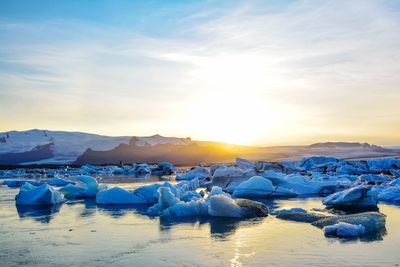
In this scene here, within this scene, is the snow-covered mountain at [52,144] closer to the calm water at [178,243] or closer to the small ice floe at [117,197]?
the small ice floe at [117,197]

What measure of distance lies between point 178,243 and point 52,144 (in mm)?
62139

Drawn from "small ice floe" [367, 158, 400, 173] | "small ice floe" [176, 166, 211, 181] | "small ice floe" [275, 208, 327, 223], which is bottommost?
"small ice floe" [176, 166, 211, 181]

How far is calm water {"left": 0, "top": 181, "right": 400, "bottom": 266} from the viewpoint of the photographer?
5.28 m

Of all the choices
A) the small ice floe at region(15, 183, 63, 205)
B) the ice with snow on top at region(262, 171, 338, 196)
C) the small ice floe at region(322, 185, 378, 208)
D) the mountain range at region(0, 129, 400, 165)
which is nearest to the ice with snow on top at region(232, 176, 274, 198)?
the ice with snow on top at region(262, 171, 338, 196)

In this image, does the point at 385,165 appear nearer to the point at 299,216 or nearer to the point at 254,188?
the point at 254,188

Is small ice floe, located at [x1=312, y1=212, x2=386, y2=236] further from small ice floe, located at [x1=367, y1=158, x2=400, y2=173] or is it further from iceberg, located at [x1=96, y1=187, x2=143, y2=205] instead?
small ice floe, located at [x1=367, y1=158, x2=400, y2=173]

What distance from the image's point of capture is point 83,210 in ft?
33.9

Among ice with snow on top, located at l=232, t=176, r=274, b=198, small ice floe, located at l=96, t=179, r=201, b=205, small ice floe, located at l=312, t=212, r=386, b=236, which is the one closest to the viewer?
small ice floe, located at l=312, t=212, r=386, b=236

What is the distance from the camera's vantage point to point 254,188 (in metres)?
13.0

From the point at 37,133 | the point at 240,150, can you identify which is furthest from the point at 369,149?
the point at 37,133

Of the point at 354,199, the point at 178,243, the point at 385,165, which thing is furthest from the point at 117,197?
the point at 385,165

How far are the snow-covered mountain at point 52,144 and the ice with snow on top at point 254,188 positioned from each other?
47.1m

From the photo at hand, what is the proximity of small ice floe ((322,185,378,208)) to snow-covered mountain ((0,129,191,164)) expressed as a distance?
50227 millimetres

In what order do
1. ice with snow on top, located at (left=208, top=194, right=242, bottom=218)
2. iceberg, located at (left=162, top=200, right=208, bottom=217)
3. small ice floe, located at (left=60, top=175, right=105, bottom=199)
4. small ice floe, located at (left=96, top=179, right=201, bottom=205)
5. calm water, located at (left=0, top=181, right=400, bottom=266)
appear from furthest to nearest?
small ice floe, located at (left=60, top=175, right=105, bottom=199), small ice floe, located at (left=96, top=179, right=201, bottom=205), iceberg, located at (left=162, top=200, right=208, bottom=217), ice with snow on top, located at (left=208, top=194, right=242, bottom=218), calm water, located at (left=0, top=181, right=400, bottom=266)
